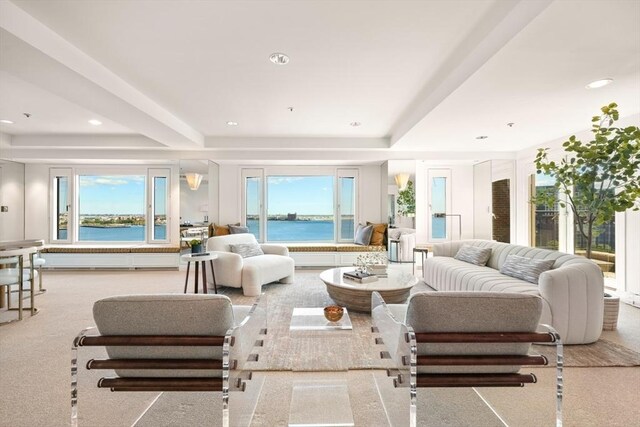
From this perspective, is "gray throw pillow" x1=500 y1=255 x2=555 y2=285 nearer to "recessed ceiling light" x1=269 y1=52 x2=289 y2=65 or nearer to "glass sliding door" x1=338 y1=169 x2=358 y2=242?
"recessed ceiling light" x1=269 y1=52 x2=289 y2=65

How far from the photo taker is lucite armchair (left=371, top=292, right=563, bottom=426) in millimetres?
1450

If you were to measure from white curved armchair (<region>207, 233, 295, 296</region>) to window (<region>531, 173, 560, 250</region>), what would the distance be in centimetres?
450

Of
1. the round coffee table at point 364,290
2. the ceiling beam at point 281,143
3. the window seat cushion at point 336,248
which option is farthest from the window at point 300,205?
the round coffee table at point 364,290

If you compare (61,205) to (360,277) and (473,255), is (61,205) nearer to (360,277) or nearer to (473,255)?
(360,277)

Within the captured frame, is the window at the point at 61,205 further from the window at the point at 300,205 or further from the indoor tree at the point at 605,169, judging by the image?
the indoor tree at the point at 605,169

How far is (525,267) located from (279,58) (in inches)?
132

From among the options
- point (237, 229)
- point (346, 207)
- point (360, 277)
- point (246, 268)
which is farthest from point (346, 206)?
point (360, 277)

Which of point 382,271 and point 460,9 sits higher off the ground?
point 460,9

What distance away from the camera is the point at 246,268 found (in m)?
4.55

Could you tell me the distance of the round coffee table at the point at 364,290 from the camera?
3.60m

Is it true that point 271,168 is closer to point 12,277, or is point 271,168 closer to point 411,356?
point 12,277

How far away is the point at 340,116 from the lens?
4.60 metres

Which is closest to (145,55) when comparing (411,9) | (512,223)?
(411,9)

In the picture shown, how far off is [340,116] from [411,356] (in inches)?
148
